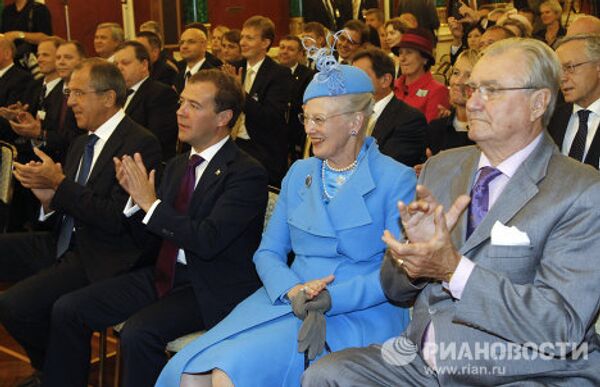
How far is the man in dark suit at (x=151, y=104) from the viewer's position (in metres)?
6.09

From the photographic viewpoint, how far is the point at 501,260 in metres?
2.41

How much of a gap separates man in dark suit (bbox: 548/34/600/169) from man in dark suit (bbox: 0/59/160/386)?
1.88m

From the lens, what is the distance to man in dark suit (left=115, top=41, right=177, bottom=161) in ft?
20.0

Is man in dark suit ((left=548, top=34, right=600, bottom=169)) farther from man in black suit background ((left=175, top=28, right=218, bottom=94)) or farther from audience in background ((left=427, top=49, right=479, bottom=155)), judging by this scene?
man in black suit background ((left=175, top=28, right=218, bottom=94))

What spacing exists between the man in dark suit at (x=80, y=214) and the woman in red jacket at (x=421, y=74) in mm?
2253

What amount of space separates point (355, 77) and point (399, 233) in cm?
63

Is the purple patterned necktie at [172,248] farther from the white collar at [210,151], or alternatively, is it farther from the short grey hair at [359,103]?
the short grey hair at [359,103]

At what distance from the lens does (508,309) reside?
2289 mm

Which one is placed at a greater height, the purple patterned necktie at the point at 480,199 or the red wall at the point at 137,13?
the purple patterned necktie at the point at 480,199

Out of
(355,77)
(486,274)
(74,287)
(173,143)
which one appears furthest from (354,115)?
(173,143)

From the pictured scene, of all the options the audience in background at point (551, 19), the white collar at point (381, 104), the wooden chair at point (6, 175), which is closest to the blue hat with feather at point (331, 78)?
the white collar at point (381, 104)

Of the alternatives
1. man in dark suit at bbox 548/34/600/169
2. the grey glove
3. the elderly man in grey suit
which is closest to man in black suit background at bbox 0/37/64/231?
the grey glove

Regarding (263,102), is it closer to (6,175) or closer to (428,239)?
(6,175)

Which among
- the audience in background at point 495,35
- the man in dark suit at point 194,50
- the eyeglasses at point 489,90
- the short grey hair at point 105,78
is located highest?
the eyeglasses at point 489,90
